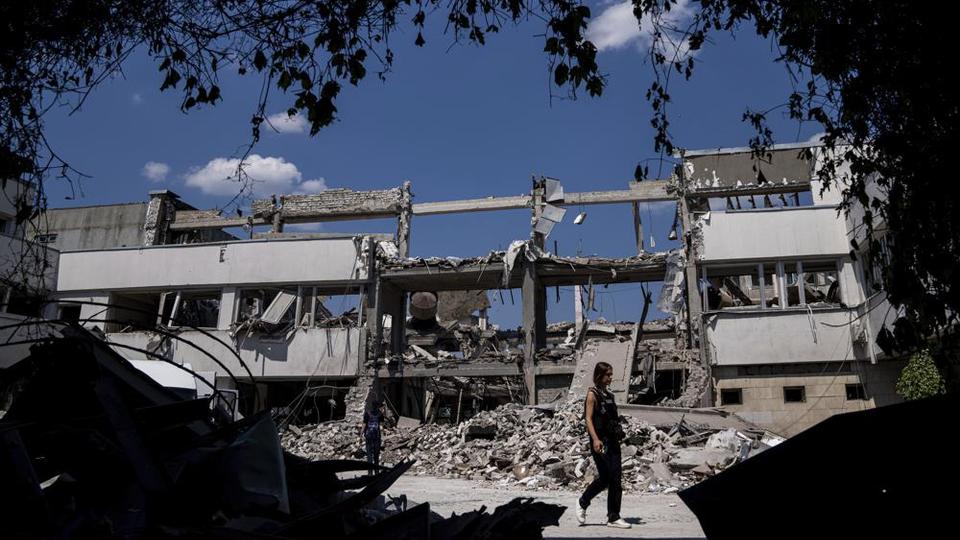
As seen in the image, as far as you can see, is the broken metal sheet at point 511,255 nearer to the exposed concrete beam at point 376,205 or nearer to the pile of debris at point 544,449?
the exposed concrete beam at point 376,205

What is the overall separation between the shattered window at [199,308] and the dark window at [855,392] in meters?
20.9

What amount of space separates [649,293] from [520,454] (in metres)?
10.2


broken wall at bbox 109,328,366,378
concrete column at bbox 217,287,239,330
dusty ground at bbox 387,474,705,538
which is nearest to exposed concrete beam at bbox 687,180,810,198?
broken wall at bbox 109,328,366,378

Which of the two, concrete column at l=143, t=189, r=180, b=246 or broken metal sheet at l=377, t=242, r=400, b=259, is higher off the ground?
concrete column at l=143, t=189, r=180, b=246

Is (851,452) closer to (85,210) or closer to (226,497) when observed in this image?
(226,497)

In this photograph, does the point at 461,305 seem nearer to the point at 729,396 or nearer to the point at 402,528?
the point at 729,396

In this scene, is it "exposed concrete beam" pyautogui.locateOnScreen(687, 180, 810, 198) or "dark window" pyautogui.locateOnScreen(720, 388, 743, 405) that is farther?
"exposed concrete beam" pyautogui.locateOnScreen(687, 180, 810, 198)

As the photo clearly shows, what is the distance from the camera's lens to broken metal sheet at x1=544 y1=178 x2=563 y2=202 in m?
24.5

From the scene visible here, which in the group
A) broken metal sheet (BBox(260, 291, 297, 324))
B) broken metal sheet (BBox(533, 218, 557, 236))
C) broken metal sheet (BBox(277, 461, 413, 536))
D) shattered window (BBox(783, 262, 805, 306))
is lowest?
broken metal sheet (BBox(277, 461, 413, 536))

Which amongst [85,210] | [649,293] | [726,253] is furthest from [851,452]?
[85,210]

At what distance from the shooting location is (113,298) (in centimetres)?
2466

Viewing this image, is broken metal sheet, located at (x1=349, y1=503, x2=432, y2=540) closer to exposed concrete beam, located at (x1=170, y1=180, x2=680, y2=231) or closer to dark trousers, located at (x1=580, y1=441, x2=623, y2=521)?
dark trousers, located at (x1=580, y1=441, x2=623, y2=521)

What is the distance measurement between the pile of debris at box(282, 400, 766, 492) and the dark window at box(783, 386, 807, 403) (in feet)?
18.6

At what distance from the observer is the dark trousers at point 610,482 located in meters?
6.32
